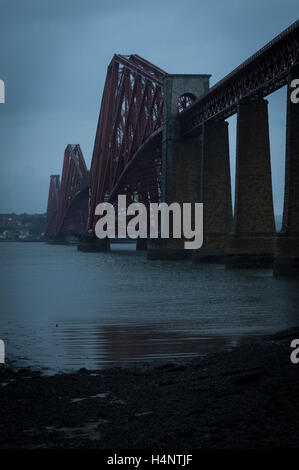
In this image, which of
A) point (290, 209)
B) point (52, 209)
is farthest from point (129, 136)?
point (52, 209)

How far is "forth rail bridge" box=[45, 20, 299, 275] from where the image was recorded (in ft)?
118

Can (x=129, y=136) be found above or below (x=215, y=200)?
above

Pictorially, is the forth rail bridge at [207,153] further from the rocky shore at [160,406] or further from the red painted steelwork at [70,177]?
the red painted steelwork at [70,177]

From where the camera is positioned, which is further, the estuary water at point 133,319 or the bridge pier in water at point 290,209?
the bridge pier in water at point 290,209

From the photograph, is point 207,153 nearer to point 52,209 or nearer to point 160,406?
point 160,406

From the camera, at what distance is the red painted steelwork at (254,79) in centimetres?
3575

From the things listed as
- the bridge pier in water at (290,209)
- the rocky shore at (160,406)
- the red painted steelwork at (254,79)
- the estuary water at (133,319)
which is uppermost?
the red painted steelwork at (254,79)

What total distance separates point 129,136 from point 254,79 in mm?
38996

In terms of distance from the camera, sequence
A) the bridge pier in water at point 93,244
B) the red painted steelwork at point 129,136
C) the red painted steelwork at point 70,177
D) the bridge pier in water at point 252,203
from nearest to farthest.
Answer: the bridge pier in water at point 252,203 < the red painted steelwork at point 129,136 < the bridge pier in water at point 93,244 < the red painted steelwork at point 70,177

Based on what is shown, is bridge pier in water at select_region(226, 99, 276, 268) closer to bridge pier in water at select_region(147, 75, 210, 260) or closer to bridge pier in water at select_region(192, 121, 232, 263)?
bridge pier in water at select_region(192, 121, 232, 263)

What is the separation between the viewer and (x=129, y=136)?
79812mm

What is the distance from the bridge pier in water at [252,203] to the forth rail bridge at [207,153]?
6 cm

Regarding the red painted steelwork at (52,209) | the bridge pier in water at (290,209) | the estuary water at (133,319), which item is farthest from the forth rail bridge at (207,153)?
the red painted steelwork at (52,209)

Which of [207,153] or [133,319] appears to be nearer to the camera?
[133,319]
